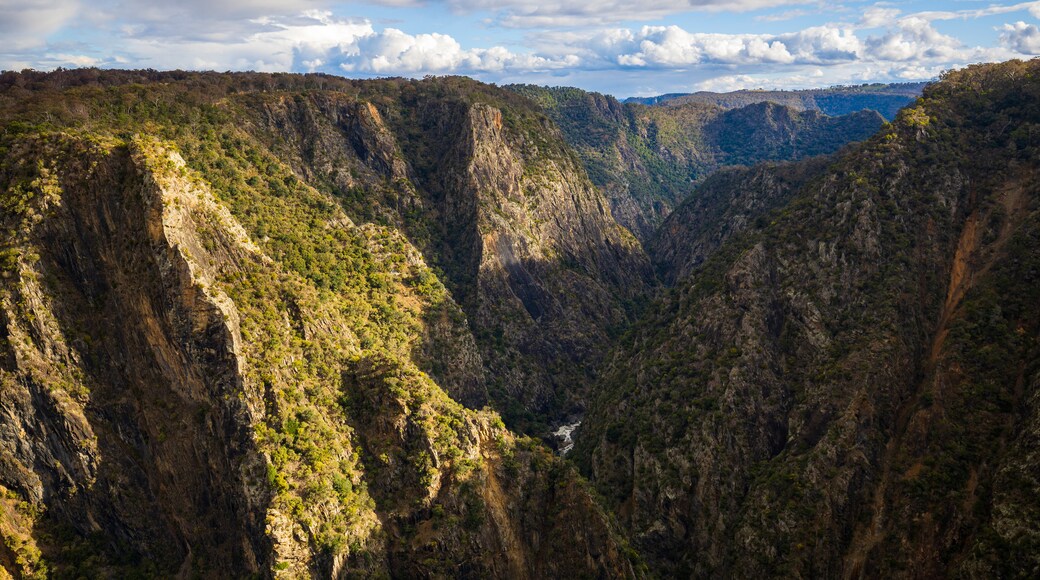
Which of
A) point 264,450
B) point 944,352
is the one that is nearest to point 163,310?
point 264,450

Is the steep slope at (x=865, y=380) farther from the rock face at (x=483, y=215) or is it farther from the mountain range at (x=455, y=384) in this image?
the rock face at (x=483, y=215)

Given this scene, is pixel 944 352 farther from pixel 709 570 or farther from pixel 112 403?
pixel 112 403

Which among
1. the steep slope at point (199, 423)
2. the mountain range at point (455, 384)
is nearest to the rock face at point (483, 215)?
the mountain range at point (455, 384)

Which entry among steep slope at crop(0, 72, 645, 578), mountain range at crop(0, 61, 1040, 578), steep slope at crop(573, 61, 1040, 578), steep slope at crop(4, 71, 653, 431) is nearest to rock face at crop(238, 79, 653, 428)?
steep slope at crop(4, 71, 653, 431)

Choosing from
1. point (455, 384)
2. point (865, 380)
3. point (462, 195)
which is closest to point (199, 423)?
point (455, 384)

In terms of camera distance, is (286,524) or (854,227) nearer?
(286,524)
